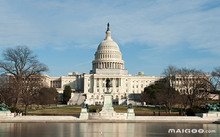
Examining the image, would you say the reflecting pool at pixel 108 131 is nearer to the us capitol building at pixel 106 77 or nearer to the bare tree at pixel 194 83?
the bare tree at pixel 194 83

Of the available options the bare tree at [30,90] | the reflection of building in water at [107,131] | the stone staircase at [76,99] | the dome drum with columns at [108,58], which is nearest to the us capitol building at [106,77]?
the dome drum with columns at [108,58]

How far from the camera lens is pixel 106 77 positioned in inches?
5645

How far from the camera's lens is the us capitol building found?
143125mm

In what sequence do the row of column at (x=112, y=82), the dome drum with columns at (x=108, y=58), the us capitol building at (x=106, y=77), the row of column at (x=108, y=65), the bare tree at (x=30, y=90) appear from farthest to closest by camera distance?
1. the row of column at (x=108, y=65)
2. the dome drum with columns at (x=108, y=58)
3. the row of column at (x=112, y=82)
4. the us capitol building at (x=106, y=77)
5. the bare tree at (x=30, y=90)

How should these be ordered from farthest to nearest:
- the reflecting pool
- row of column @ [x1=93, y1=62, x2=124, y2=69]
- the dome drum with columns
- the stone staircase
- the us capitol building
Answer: row of column @ [x1=93, y1=62, x2=124, y2=69], the dome drum with columns, the us capitol building, the stone staircase, the reflecting pool

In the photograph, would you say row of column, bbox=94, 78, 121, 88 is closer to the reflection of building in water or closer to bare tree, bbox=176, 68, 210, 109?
bare tree, bbox=176, 68, 210, 109

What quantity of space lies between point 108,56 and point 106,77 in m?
12.4

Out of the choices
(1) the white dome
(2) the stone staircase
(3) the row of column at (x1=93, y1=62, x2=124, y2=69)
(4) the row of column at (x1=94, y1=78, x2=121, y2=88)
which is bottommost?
(2) the stone staircase

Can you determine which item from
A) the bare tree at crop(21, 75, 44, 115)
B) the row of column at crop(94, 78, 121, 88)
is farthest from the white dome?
the bare tree at crop(21, 75, 44, 115)

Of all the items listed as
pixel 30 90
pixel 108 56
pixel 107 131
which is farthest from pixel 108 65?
pixel 107 131

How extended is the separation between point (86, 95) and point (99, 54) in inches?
1217

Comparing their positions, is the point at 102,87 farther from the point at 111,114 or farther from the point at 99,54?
the point at 111,114

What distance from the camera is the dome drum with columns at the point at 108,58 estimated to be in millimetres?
149125

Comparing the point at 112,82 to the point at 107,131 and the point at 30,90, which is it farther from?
the point at 107,131
